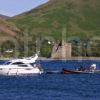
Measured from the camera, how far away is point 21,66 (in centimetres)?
10331

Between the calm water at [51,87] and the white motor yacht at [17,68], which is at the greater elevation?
the white motor yacht at [17,68]

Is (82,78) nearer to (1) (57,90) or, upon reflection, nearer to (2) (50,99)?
(1) (57,90)

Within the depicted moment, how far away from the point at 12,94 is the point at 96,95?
9.25 metres

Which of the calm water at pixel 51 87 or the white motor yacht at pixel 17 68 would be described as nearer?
the calm water at pixel 51 87

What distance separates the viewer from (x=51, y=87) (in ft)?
275

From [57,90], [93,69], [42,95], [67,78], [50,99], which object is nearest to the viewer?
[50,99]

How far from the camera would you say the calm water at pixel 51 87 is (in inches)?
→ 2761

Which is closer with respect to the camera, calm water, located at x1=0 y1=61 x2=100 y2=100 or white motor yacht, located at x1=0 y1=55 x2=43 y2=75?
calm water, located at x1=0 y1=61 x2=100 y2=100

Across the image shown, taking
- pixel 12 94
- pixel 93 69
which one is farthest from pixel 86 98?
pixel 93 69

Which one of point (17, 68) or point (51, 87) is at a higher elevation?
point (17, 68)

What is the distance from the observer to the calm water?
70.1 meters

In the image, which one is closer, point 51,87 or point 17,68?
point 51,87

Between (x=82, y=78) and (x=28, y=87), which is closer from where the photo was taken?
(x=28, y=87)

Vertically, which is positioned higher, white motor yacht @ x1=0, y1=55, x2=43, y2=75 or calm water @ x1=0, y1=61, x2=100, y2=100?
white motor yacht @ x1=0, y1=55, x2=43, y2=75
